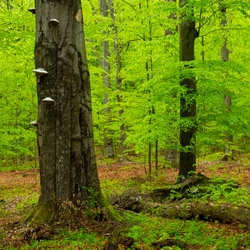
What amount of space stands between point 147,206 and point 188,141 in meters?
2.55

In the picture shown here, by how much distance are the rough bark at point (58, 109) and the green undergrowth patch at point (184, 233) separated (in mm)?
1201

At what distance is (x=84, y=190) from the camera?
14.6 ft

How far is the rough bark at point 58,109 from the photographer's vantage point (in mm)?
→ 4250

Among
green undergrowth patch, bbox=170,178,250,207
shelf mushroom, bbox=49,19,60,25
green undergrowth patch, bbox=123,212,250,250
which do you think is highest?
shelf mushroom, bbox=49,19,60,25

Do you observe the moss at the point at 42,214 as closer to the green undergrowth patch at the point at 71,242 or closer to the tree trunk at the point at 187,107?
the green undergrowth patch at the point at 71,242

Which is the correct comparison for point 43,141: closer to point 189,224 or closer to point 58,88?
point 58,88

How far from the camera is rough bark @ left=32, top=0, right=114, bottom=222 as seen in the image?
4250mm

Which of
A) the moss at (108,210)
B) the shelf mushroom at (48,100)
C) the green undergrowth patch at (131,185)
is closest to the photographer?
the shelf mushroom at (48,100)

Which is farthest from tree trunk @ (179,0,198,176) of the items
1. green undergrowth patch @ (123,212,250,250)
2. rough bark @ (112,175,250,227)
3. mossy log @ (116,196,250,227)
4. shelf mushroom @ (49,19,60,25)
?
shelf mushroom @ (49,19,60,25)

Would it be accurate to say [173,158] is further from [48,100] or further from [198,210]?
[48,100]

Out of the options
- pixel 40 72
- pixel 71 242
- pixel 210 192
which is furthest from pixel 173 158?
pixel 40 72

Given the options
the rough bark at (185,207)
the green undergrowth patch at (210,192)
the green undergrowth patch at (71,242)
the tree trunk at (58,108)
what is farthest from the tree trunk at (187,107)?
the green undergrowth patch at (71,242)

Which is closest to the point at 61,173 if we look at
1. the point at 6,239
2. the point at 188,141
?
the point at 6,239

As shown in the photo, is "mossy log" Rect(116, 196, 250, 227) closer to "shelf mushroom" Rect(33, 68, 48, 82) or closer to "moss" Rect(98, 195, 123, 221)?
"moss" Rect(98, 195, 123, 221)
